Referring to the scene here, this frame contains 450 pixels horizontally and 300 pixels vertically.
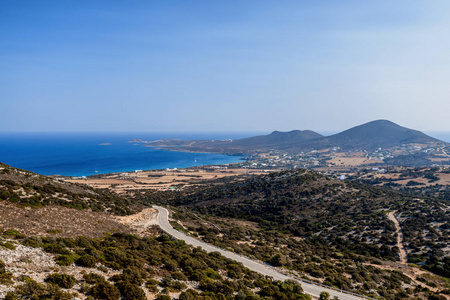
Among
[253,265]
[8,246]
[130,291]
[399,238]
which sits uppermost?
[8,246]

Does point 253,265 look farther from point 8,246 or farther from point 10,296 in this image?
point 8,246

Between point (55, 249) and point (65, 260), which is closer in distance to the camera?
point (65, 260)

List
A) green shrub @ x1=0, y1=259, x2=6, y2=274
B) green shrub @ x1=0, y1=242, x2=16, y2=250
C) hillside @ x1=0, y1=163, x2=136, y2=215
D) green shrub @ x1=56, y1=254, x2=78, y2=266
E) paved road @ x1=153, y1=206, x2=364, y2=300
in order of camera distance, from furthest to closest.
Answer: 1. hillside @ x1=0, y1=163, x2=136, y2=215
2. paved road @ x1=153, y1=206, x2=364, y2=300
3. green shrub @ x1=0, y1=242, x2=16, y2=250
4. green shrub @ x1=56, y1=254, x2=78, y2=266
5. green shrub @ x1=0, y1=259, x2=6, y2=274

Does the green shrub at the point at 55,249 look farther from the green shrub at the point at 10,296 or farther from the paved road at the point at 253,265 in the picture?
the paved road at the point at 253,265

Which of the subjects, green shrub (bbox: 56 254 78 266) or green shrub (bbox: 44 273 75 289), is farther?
green shrub (bbox: 56 254 78 266)

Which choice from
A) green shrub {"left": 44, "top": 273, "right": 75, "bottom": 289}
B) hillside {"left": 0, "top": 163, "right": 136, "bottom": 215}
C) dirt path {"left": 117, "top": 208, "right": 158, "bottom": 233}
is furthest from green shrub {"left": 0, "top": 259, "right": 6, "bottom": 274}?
dirt path {"left": 117, "top": 208, "right": 158, "bottom": 233}

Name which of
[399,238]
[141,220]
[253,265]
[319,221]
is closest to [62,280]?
[253,265]

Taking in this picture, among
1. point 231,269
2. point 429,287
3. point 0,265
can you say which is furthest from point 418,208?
point 0,265

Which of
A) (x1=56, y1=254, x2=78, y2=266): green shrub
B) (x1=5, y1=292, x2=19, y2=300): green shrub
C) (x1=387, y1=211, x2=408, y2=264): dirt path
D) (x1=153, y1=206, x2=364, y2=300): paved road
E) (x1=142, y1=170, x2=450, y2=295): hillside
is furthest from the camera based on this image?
(x1=387, y1=211, x2=408, y2=264): dirt path

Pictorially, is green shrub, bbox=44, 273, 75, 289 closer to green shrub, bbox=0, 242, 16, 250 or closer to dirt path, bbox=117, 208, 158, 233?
green shrub, bbox=0, 242, 16, 250
